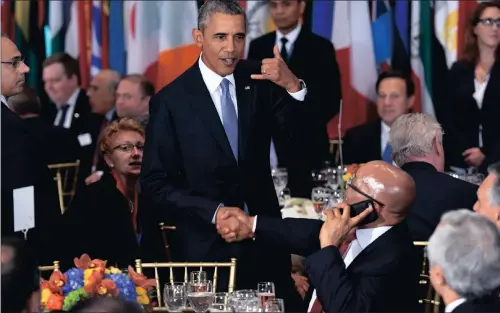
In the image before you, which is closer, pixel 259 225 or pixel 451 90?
pixel 259 225

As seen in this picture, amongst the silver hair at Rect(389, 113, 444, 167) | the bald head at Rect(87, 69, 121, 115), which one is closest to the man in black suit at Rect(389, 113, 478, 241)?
the silver hair at Rect(389, 113, 444, 167)

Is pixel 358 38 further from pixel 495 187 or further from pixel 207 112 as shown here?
pixel 495 187

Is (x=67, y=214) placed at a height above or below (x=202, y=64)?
below

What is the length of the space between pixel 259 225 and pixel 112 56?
4088 mm

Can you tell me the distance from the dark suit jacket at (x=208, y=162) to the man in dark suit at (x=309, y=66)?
2.13m

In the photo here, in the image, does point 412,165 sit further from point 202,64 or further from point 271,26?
point 271,26

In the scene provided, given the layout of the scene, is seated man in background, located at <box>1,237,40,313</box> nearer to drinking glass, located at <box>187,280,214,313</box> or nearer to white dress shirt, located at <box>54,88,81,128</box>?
drinking glass, located at <box>187,280,214,313</box>

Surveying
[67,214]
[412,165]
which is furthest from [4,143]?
[412,165]

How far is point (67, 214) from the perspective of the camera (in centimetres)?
495

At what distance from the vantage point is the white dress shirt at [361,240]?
12.6 ft

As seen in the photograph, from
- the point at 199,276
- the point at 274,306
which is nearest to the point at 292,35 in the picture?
the point at 199,276

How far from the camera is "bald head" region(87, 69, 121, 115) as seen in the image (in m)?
7.70

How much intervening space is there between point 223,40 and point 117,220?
115cm

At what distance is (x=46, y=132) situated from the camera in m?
6.80
